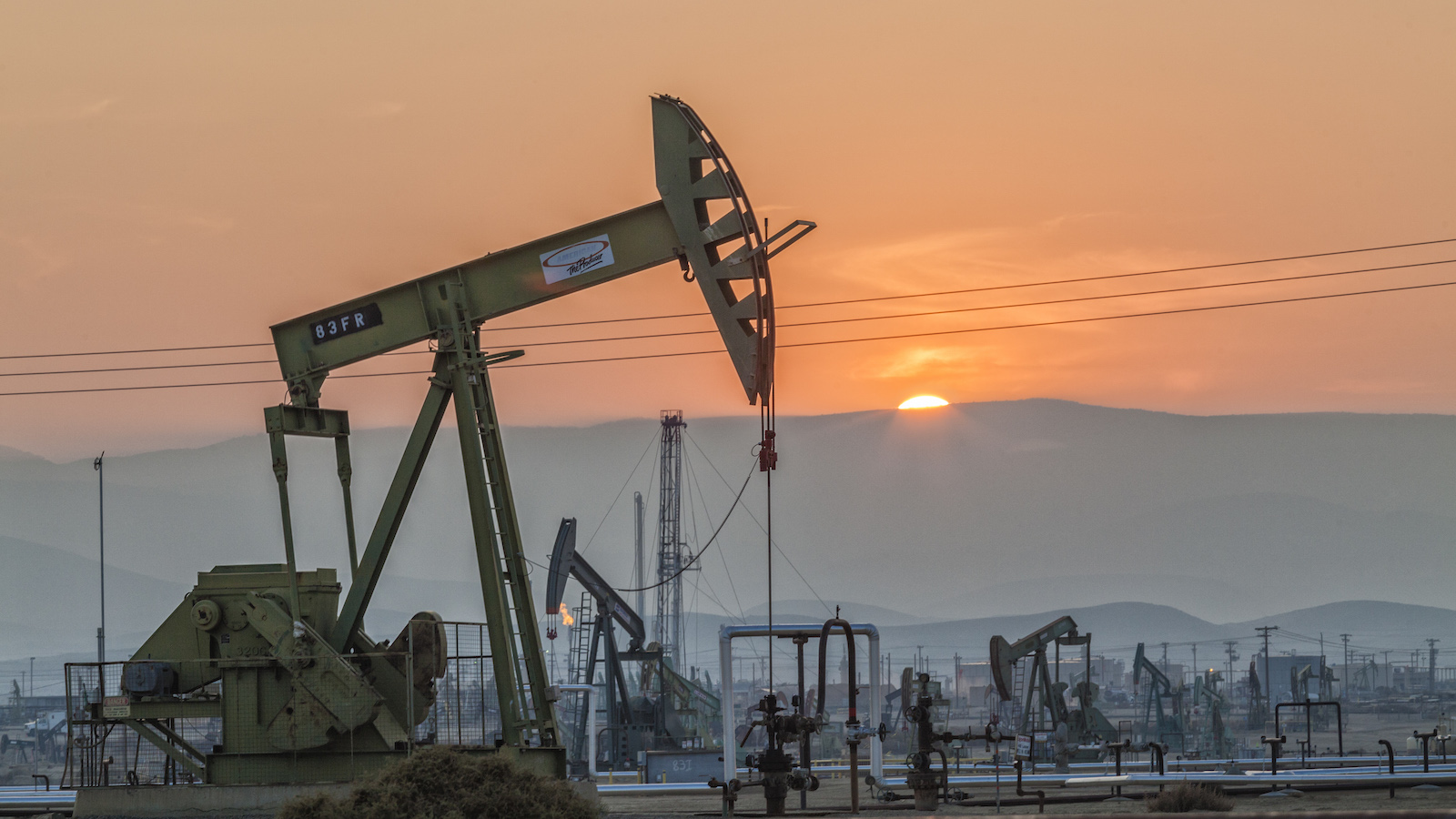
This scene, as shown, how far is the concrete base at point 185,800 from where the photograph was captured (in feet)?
49.7

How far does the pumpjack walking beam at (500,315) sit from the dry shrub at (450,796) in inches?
152

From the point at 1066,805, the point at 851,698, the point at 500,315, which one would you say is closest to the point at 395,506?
the point at 500,315

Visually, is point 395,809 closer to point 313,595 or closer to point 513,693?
point 513,693

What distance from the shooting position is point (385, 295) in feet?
53.8

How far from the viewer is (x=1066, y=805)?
645 inches

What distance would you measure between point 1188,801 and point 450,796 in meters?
7.37

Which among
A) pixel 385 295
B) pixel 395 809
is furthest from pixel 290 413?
pixel 395 809

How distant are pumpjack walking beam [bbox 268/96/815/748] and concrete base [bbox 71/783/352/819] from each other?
Result: 5.90 ft

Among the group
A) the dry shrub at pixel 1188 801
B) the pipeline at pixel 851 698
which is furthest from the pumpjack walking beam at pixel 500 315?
the dry shrub at pixel 1188 801

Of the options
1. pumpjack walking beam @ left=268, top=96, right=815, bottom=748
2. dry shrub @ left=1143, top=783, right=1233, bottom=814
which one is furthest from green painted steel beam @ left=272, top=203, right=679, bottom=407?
dry shrub @ left=1143, top=783, right=1233, bottom=814

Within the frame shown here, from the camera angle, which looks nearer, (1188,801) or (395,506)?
(1188,801)

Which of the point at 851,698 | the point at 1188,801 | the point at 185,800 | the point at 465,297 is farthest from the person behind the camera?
the point at 465,297

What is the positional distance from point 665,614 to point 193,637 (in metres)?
56.2

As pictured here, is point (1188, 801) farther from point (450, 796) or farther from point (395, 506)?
point (395, 506)
